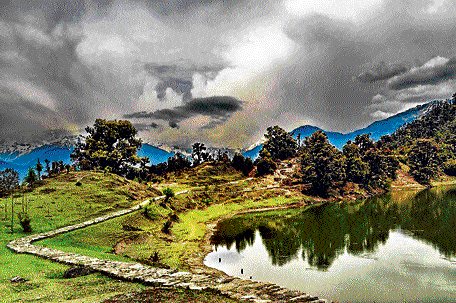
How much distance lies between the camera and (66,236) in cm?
3512

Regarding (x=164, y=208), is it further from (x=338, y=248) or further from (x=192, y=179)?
(x=192, y=179)

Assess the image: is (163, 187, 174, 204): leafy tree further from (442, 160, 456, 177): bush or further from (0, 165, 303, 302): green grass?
(442, 160, 456, 177): bush

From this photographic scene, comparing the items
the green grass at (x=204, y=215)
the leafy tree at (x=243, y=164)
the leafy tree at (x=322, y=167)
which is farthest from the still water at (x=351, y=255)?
the leafy tree at (x=243, y=164)

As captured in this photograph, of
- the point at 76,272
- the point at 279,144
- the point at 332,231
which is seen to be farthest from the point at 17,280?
the point at 279,144

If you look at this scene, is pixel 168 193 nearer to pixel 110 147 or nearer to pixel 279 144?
pixel 110 147

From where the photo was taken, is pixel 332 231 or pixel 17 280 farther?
pixel 332 231

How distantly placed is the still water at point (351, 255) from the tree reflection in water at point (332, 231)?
0.13 meters

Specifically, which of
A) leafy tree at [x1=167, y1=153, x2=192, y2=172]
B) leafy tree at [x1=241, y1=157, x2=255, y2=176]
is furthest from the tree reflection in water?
leafy tree at [x1=167, y1=153, x2=192, y2=172]

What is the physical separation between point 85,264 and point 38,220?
25.1m

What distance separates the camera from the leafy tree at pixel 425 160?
474 ft

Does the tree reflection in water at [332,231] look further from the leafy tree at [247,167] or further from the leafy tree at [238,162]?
the leafy tree at [238,162]

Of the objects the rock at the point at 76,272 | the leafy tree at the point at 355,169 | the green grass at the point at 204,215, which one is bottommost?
the green grass at the point at 204,215

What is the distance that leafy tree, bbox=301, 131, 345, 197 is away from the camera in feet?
363

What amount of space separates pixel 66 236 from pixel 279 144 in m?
138
